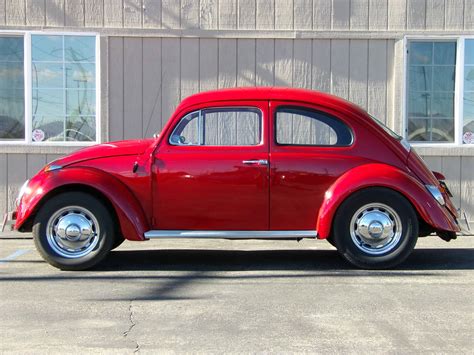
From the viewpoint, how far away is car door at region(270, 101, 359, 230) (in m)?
7.04

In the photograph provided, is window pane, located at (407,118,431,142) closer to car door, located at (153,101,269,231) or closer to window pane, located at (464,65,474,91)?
window pane, located at (464,65,474,91)

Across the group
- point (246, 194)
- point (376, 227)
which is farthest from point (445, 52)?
point (246, 194)

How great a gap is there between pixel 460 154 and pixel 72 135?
5.88 meters

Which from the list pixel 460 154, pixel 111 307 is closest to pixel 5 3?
pixel 111 307

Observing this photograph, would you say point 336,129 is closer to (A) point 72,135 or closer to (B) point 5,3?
(A) point 72,135

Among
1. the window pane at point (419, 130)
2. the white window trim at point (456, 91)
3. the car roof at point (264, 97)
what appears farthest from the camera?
the window pane at point (419, 130)

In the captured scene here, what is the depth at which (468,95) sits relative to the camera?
1087 centimetres

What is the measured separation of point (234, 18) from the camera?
10672mm

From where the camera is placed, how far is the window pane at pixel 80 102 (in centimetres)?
1087

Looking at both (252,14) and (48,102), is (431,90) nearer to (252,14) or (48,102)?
(252,14)

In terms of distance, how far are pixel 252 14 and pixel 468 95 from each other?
3.51m

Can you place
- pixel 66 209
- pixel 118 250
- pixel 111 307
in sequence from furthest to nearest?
1. pixel 118 250
2. pixel 66 209
3. pixel 111 307

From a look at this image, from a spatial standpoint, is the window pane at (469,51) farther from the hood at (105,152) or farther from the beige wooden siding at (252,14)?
the hood at (105,152)

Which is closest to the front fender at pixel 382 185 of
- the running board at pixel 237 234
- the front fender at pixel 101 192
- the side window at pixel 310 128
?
the running board at pixel 237 234
